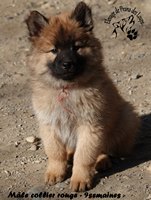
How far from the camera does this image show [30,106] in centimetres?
669

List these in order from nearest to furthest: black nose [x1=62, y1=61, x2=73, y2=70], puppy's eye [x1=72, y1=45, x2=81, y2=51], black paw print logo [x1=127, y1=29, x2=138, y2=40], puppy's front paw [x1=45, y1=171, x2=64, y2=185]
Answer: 1. black nose [x1=62, y1=61, x2=73, y2=70]
2. puppy's eye [x1=72, y1=45, x2=81, y2=51]
3. puppy's front paw [x1=45, y1=171, x2=64, y2=185]
4. black paw print logo [x1=127, y1=29, x2=138, y2=40]

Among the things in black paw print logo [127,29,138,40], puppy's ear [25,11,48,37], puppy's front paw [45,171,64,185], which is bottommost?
puppy's front paw [45,171,64,185]

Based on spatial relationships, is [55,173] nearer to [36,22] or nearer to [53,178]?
[53,178]

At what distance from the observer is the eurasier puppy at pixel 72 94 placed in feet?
16.0

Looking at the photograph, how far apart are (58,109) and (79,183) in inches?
25.6

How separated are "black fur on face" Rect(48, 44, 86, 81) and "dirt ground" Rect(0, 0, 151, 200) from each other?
93 cm

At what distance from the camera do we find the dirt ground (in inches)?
196

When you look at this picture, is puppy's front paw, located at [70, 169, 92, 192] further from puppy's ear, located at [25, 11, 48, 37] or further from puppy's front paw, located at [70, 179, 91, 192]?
puppy's ear, located at [25, 11, 48, 37]

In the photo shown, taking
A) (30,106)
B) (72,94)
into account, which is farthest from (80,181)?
(30,106)

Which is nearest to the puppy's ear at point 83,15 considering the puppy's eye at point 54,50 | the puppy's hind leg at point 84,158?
the puppy's eye at point 54,50

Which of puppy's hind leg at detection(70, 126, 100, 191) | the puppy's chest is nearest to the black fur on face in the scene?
the puppy's chest

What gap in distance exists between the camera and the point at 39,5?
9.45m

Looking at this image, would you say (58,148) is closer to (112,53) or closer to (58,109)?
(58,109)

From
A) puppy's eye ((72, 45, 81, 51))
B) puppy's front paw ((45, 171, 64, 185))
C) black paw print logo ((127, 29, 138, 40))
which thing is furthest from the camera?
black paw print logo ((127, 29, 138, 40))
